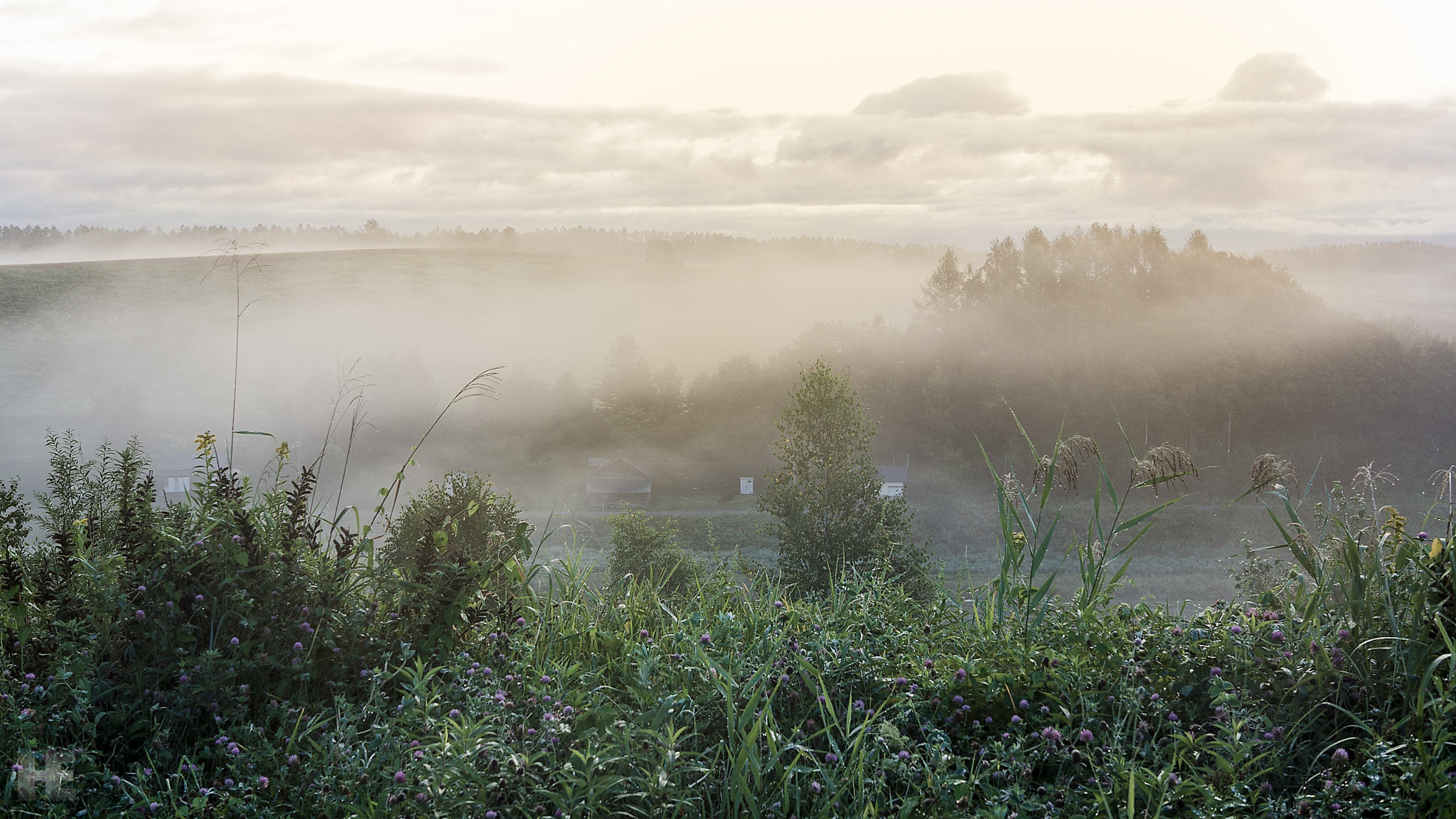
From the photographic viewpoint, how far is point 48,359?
38188 mm

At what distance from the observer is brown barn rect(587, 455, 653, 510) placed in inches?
1249

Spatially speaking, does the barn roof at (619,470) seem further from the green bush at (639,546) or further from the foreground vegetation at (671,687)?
the foreground vegetation at (671,687)

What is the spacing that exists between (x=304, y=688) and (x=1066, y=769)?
187cm

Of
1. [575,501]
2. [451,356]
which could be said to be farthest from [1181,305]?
[451,356]

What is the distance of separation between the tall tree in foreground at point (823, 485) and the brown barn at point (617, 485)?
60.0 feet

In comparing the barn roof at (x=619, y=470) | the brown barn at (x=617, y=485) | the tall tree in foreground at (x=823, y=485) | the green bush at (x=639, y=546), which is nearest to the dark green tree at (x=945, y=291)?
the barn roof at (x=619, y=470)

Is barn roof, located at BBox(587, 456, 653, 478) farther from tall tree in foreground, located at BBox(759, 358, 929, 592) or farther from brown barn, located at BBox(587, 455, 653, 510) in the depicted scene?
tall tree in foreground, located at BBox(759, 358, 929, 592)

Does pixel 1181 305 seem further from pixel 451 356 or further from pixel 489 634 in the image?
pixel 489 634

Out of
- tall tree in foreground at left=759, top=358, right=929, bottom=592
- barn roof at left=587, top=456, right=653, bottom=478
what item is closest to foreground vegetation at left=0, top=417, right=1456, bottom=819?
tall tree in foreground at left=759, top=358, right=929, bottom=592

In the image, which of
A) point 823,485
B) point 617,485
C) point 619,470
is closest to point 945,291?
point 619,470

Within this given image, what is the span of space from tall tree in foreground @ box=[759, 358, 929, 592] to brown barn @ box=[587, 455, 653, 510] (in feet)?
60.0

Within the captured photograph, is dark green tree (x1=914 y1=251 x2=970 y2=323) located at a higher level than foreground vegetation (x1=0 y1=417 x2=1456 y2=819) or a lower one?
higher

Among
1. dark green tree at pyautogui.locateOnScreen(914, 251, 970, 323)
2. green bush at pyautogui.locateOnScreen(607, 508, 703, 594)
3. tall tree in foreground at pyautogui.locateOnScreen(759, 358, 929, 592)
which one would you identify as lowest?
green bush at pyautogui.locateOnScreen(607, 508, 703, 594)

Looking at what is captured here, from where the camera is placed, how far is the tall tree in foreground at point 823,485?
40.6 ft
